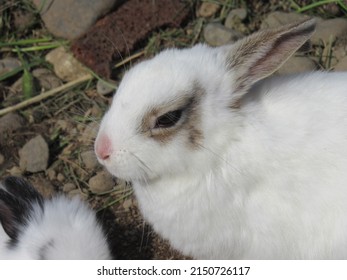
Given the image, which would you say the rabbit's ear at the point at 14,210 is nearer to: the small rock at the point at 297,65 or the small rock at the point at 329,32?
the small rock at the point at 297,65

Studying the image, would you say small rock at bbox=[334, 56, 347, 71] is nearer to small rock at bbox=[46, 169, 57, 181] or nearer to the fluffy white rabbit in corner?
the fluffy white rabbit in corner

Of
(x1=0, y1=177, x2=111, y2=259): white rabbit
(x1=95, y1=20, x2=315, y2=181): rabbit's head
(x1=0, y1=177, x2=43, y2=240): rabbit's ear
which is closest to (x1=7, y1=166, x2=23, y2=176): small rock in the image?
(x1=0, y1=177, x2=111, y2=259): white rabbit

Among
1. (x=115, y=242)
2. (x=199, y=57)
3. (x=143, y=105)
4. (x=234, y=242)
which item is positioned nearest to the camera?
(x=143, y=105)

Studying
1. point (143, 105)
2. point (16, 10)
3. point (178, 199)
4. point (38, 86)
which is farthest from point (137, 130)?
point (16, 10)

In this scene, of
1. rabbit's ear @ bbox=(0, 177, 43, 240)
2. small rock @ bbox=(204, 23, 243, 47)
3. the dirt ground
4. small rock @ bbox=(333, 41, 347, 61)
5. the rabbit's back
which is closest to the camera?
the rabbit's back

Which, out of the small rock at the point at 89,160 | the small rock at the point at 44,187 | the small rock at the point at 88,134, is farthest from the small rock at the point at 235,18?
the small rock at the point at 44,187

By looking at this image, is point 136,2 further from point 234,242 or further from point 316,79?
point 234,242

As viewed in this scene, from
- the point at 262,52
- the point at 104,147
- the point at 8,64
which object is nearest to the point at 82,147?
the point at 8,64
